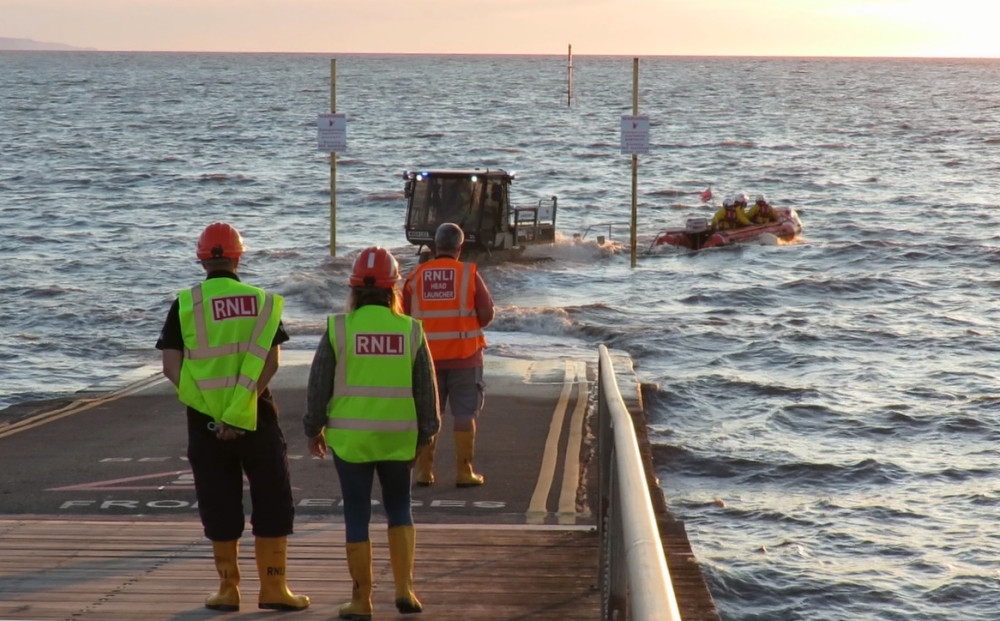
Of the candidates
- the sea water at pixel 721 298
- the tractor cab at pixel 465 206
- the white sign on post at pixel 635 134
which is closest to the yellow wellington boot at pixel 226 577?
the sea water at pixel 721 298

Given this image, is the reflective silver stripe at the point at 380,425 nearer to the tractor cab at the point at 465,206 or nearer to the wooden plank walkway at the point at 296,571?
the wooden plank walkway at the point at 296,571

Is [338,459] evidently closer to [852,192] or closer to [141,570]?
[141,570]

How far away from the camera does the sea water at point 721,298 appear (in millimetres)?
12711

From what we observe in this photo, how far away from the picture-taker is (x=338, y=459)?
6.62 meters

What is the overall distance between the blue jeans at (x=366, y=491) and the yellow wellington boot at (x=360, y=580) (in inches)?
1.9

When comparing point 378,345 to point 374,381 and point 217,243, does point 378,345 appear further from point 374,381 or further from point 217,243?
point 217,243

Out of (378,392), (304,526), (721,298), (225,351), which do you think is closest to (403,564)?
(378,392)

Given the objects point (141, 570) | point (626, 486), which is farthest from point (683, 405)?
point (626, 486)

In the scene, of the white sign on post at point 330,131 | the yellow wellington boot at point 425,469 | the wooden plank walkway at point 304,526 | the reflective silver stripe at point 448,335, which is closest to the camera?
the wooden plank walkway at point 304,526

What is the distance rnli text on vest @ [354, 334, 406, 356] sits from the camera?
21.4ft

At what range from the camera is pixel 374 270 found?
6531 mm

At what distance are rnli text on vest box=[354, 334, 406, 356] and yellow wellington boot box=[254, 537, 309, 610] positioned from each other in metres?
1.08

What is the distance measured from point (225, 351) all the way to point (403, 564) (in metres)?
1.35

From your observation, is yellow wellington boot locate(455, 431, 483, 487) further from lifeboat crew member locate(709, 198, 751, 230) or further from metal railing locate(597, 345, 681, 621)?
lifeboat crew member locate(709, 198, 751, 230)
